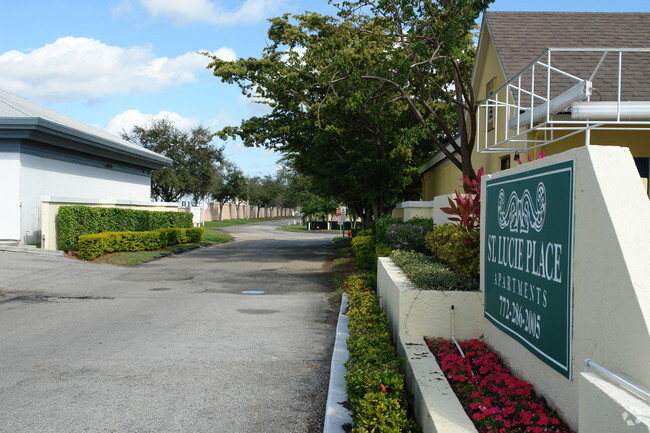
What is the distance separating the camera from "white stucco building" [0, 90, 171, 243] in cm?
2283

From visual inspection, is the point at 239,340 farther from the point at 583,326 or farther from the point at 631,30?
the point at 631,30

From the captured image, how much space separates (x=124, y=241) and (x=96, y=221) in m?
1.31

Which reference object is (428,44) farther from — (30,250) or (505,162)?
(30,250)

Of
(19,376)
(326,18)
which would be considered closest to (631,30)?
(326,18)

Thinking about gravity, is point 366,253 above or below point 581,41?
below

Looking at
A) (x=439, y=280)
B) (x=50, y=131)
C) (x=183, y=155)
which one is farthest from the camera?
(x=183, y=155)

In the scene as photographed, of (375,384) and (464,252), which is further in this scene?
(464,252)

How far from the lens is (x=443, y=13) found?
49.0 feet

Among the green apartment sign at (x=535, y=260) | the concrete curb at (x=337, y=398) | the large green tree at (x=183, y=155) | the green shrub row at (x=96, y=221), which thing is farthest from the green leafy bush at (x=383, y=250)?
the large green tree at (x=183, y=155)

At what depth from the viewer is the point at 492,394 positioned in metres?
4.66

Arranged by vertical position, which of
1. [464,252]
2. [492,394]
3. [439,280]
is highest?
[464,252]

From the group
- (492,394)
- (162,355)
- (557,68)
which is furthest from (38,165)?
(492,394)

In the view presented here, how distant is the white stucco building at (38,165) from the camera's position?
22828 millimetres

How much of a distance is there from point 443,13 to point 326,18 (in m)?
8.19
